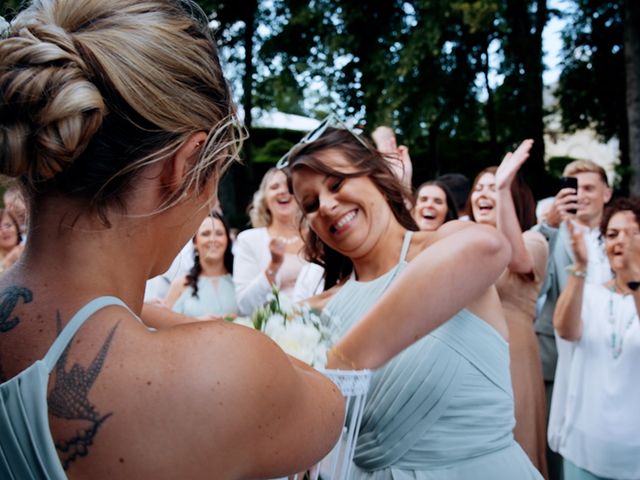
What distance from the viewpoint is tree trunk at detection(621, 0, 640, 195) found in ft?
35.1

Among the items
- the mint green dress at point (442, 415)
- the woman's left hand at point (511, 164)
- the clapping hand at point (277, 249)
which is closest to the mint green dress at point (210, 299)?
the clapping hand at point (277, 249)

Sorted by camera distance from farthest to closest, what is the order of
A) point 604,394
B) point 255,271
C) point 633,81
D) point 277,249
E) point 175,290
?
point 633,81 < point 175,290 < point 255,271 < point 277,249 < point 604,394

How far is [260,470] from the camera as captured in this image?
3.85ft

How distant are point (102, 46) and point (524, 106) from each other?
724 inches

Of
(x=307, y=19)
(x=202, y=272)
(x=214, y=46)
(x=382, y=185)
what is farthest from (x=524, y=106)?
(x=214, y=46)

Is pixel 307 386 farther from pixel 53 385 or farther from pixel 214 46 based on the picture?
pixel 214 46

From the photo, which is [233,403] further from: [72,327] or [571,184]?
[571,184]

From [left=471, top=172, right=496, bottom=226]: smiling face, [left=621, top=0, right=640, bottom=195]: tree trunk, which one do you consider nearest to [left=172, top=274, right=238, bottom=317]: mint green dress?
[left=471, top=172, right=496, bottom=226]: smiling face

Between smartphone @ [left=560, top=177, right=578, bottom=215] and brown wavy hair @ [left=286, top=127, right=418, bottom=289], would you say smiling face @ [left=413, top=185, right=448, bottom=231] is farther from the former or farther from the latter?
brown wavy hair @ [left=286, top=127, right=418, bottom=289]

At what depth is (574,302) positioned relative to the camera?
13.7 feet

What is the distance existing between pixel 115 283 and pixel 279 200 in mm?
4347

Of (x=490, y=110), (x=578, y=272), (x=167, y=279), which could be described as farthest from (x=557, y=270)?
(x=490, y=110)

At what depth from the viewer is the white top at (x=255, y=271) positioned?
15.9 ft

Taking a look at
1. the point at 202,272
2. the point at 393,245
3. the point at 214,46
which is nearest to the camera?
the point at 214,46
